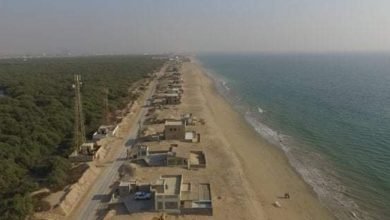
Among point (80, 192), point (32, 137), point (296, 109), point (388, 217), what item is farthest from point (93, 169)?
point (296, 109)

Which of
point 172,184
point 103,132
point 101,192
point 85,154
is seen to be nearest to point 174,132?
point 103,132

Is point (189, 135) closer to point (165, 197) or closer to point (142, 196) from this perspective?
point (142, 196)

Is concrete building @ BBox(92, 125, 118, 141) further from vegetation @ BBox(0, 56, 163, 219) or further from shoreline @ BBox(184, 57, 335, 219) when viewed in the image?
shoreline @ BBox(184, 57, 335, 219)

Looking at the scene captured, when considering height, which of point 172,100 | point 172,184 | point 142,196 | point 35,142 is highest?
point 35,142

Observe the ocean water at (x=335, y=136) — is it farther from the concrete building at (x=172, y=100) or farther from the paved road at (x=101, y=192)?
the paved road at (x=101, y=192)

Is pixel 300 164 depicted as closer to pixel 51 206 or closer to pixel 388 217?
pixel 388 217

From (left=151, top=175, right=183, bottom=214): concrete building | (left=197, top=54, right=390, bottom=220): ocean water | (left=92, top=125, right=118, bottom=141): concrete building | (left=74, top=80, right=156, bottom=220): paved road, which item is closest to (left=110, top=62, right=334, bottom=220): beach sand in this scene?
(left=151, top=175, right=183, bottom=214): concrete building

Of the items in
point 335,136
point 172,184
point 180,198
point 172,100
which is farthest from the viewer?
point 172,100

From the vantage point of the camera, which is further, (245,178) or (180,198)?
(245,178)
